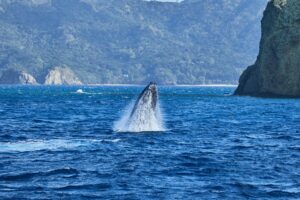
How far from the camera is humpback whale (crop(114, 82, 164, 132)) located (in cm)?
5200

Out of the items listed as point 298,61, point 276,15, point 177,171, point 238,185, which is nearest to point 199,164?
point 177,171

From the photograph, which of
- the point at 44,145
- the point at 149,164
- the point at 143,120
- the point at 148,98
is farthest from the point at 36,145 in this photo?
the point at 143,120

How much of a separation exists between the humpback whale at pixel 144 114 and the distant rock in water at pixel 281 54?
270ft

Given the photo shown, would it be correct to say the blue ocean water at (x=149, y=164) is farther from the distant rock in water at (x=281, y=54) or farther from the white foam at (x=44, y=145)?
the distant rock in water at (x=281, y=54)

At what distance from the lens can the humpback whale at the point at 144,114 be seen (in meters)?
52.0

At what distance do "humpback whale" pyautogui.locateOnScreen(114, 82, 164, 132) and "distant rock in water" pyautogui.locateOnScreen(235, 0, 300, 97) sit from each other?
270ft

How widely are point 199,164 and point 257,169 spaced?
9.42 feet

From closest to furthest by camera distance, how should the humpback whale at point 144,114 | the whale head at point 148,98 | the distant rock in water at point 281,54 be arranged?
the whale head at point 148,98
the humpback whale at point 144,114
the distant rock in water at point 281,54

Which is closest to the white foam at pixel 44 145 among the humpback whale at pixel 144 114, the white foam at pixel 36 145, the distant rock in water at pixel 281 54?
the white foam at pixel 36 145

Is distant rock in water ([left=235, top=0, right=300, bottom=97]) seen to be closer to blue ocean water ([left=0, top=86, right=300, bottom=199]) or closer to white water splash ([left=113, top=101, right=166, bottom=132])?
blue ocean water ([left=0, top=86, right=300, bottom=199])

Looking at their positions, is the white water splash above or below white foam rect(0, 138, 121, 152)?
above

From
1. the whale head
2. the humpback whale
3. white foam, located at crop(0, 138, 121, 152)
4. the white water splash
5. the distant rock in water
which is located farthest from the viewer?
the distant rock in water

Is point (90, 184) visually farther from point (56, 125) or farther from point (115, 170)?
point (56, 125)

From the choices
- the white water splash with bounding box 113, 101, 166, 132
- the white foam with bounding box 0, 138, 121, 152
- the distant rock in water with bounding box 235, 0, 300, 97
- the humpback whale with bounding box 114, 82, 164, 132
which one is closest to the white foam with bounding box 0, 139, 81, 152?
the white foam with bounding box 0, 138, 121, 152
